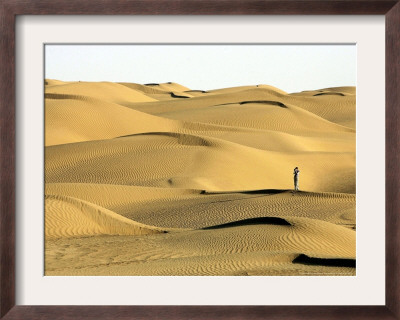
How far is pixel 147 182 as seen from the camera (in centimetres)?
2989

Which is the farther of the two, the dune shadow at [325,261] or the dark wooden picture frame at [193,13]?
the dune shadow at [325,261]

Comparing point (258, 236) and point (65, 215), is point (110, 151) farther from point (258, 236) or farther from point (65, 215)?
point (258, 236)

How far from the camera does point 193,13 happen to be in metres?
8.07

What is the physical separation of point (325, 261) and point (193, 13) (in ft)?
18.6

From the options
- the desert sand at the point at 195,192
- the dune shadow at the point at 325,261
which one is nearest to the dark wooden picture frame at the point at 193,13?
the desert sand at the point at 195,192

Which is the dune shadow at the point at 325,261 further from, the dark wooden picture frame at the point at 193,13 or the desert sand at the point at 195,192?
the dark wooden picture frame at the point at 193,13

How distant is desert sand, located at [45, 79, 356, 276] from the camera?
41.7 feet

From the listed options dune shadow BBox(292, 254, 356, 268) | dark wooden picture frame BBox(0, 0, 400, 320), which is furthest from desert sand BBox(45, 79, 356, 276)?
dark wooden picture frame BBox(0, 0, 400, 320)

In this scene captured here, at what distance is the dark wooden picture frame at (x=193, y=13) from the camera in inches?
308

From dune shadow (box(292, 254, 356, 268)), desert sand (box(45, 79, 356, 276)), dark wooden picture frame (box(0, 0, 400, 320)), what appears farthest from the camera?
desert sand (box(45, 79, 356, 276))

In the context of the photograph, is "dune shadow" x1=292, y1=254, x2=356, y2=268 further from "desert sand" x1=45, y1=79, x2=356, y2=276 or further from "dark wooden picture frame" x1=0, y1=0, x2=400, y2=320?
"dark wooden picture frame" x1=0, y1=0, x2=400, y2=320

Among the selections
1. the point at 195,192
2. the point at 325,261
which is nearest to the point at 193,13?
the point at 325,261

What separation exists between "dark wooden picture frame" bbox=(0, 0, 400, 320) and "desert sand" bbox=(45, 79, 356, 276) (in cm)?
298

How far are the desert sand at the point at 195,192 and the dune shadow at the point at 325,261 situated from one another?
0.8 inches
